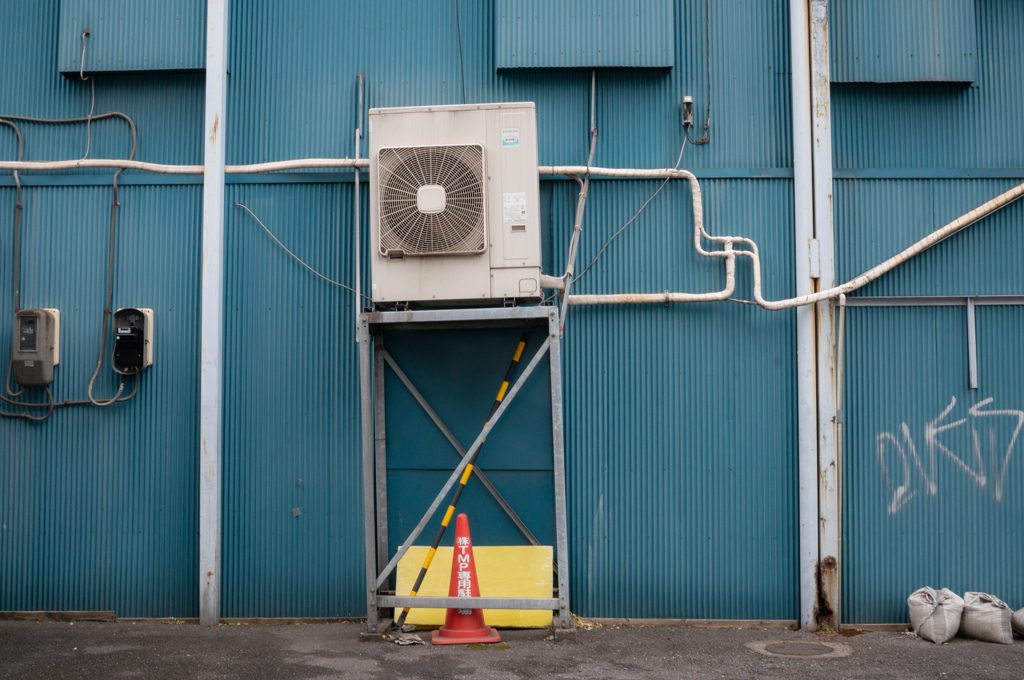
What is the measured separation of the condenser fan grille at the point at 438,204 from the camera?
5352mm

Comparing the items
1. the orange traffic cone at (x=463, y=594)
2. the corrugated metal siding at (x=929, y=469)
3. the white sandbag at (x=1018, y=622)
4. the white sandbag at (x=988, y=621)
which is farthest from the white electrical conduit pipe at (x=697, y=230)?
the white sandbag at (x=1018, y=622)

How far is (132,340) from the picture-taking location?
604cm

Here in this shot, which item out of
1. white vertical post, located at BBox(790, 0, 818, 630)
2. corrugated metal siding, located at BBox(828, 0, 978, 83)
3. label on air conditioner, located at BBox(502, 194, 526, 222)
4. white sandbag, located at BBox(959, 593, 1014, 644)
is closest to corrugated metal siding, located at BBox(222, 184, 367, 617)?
label on air conditioner, located at BBox(502, 194, 526, 222)

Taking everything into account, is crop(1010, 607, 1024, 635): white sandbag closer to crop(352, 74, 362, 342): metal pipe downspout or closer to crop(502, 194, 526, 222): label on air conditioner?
crop(502, 194, 526, 222): label on air conditioner

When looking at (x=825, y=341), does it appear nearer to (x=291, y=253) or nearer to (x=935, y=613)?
(x=935, y=613)

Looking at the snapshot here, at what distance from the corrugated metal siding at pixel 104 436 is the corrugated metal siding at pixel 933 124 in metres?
A: 5.48

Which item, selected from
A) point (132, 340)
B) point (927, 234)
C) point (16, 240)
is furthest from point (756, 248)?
point (16, 240)

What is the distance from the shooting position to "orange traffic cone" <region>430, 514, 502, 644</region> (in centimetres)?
552

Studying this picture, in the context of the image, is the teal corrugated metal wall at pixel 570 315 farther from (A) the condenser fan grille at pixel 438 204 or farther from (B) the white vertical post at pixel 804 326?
(A) the condenser fan grille at pixel 438 204

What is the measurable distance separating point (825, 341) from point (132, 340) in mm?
5545

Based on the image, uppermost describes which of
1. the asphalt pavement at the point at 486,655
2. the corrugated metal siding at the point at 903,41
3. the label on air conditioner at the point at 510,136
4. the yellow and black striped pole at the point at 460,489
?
the corrugated metal siding at the point at 903,41

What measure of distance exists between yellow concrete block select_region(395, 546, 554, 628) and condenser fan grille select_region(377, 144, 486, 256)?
2.43m

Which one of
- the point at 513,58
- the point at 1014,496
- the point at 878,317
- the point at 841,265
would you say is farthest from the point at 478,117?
the point at 1014,496

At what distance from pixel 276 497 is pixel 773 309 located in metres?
4.27
